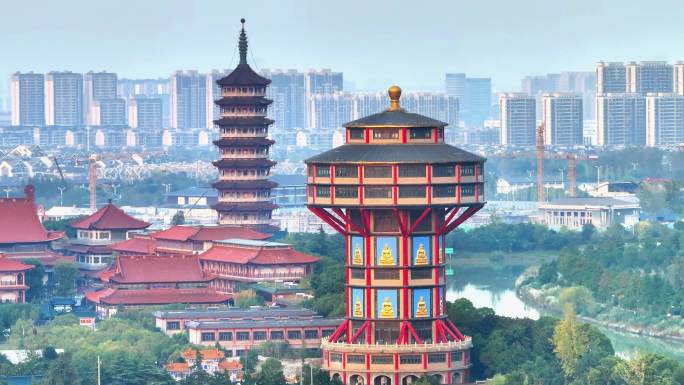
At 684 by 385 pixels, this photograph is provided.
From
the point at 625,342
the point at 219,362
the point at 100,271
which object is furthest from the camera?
the point at 100,271

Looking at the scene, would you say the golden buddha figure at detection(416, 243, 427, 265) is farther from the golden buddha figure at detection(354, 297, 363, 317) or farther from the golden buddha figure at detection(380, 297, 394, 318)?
the golden buddha figure at detection(354, 297, 363, 317)

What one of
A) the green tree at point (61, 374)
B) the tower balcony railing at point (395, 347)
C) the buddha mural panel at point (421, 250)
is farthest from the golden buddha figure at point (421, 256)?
the green tree at point (61, 374)

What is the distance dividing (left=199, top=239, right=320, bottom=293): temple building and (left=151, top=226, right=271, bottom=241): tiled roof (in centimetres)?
483

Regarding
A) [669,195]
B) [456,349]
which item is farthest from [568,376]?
[669,195]

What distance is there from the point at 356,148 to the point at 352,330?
2993mm

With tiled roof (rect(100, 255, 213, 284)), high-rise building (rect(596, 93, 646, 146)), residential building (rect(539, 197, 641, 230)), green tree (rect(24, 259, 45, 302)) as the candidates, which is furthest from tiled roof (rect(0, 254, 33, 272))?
high-rise building (rect(596, 93, 646, 146))

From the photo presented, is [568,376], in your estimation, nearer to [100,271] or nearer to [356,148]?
[356,148]

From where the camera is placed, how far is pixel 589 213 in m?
119

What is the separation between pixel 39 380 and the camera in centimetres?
5316

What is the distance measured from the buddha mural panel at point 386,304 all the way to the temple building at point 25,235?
3257 centimetres

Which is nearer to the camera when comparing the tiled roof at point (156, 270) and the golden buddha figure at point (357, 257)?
the golden buddha figure at point (357, 257)

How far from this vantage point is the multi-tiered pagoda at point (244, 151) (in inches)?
3410

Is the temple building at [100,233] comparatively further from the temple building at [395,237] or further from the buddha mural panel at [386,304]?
the buddha mural panel at [386,304]

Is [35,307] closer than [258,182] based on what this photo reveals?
Yes
